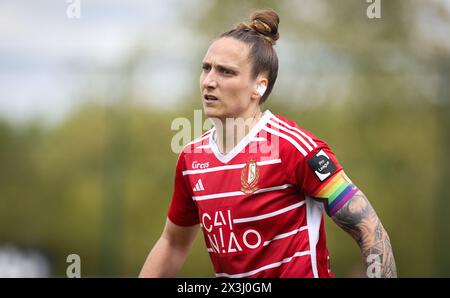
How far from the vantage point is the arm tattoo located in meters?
2.85

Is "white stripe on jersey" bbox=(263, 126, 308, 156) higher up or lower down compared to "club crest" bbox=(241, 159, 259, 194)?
higher up

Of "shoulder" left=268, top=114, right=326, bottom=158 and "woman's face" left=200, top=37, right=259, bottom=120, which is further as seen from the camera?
"woman's face" left=200, top=37, right=259, bottom=120

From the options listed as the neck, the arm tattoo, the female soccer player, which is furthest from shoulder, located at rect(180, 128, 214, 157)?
the arm tattoo

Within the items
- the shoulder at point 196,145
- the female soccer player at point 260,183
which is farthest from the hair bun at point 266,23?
the shoulder at point 196,145

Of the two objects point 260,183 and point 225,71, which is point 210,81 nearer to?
point 225,71

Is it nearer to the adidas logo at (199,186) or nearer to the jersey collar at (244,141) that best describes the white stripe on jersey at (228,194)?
the adidas logo at (199,186)

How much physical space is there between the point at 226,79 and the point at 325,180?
2.25 ft

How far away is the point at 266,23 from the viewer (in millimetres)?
3299

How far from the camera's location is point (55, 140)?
7859 mm

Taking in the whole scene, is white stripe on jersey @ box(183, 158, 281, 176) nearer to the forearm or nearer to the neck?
the neck

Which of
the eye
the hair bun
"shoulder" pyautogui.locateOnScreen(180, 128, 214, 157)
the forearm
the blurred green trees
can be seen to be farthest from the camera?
the blurred green trees

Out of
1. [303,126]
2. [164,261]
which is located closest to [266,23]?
[164,261]

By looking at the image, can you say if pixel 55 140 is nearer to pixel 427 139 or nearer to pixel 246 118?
pixel 427 139

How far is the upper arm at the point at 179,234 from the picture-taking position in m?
3.53
